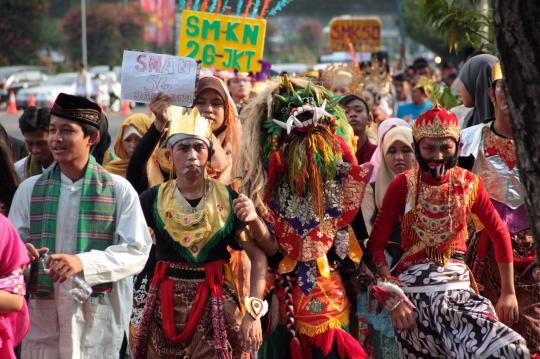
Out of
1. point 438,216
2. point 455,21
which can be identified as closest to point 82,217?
point 438,216

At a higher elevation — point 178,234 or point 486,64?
point 486,64

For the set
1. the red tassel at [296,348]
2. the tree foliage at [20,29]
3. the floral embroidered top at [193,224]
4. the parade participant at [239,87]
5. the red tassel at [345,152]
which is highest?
the tree foliage at [20,29]

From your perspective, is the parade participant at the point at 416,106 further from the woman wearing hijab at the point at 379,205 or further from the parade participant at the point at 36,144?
the parade participant at the point at 36,144

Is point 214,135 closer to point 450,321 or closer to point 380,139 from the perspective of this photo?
point 380,139

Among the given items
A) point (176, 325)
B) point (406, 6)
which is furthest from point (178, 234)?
point (406, 6)

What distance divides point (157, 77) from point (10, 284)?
220 cm

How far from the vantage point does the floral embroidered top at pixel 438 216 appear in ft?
17.8

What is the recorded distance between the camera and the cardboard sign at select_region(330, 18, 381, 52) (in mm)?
21984

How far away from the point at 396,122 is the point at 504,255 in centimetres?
236

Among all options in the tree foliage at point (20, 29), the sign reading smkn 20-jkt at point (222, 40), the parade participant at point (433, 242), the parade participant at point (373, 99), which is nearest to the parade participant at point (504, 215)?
the parade participant at point (433, 242)

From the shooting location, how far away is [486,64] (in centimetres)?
723

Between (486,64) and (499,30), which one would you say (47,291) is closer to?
(499,30)

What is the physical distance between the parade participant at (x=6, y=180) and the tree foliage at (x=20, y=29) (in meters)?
47.4

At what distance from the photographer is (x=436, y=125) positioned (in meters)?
5.46
